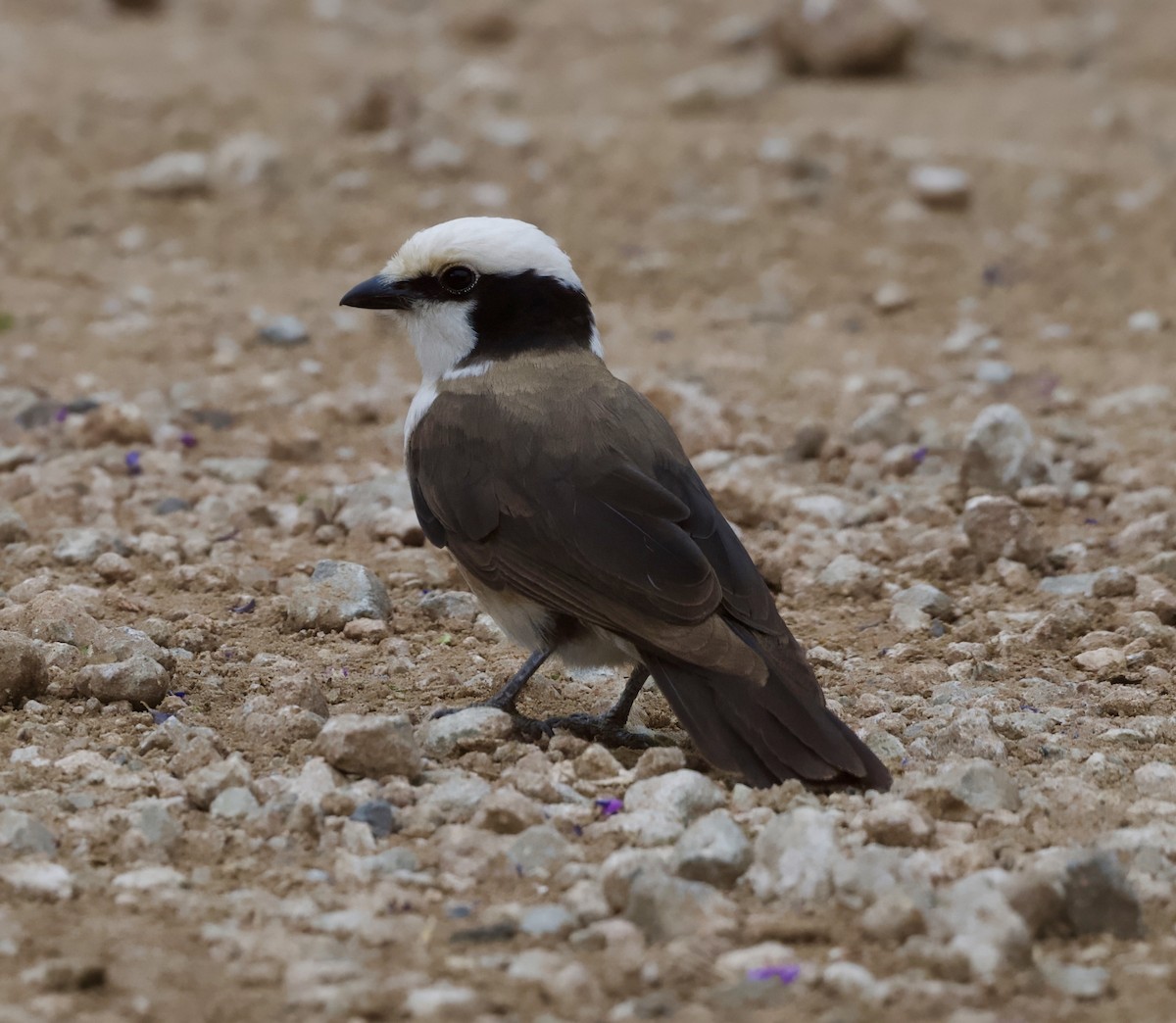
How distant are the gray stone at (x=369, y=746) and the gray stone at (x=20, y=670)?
99 cm

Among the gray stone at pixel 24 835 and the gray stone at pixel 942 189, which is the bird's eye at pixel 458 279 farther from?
the gray stone at pixel 942 189

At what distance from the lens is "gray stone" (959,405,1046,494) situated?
728cm

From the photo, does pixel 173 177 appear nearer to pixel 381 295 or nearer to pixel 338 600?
pixel 381 295

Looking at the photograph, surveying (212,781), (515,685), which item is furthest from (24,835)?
(515,685)

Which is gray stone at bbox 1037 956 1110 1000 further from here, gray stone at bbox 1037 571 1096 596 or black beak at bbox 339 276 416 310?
black beak at bbox 339 276 416 310

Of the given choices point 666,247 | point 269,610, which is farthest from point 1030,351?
point 269,610

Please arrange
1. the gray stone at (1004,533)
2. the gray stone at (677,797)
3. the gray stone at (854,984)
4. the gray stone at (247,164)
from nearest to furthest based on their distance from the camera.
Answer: the gray stone at (854,984) → the gray stone at (677,797) → the gray stone at (1004,533) → the gray stone at (247,164)

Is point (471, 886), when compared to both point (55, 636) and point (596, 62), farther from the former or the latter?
point (596, 62)

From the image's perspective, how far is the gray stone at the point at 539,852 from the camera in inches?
160

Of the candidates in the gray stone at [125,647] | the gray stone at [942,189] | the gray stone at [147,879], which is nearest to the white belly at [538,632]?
the gray stone at [125,647]

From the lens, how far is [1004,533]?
6652 millimetres

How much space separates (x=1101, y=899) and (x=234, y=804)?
6.62 ft

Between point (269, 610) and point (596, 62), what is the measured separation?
9.06 m

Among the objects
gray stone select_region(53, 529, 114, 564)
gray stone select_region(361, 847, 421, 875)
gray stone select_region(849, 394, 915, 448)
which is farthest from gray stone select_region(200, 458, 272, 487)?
gray stone select_region(361, 847, 421, 875)
